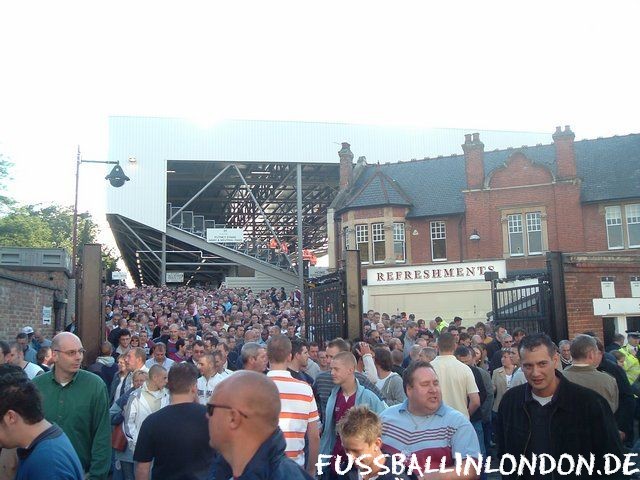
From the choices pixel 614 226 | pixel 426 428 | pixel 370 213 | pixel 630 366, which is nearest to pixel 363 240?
pixel 370 213

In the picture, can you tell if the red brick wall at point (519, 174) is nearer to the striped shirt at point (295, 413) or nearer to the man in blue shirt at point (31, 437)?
the striped shirt at point (295, 413)

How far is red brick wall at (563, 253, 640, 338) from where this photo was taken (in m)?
13.8

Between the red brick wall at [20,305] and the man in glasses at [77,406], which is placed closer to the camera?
the man in glasses at [77,406]

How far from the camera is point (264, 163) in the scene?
129 feet

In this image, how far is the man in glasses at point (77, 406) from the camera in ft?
18.2

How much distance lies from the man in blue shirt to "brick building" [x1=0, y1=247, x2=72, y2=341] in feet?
49.6

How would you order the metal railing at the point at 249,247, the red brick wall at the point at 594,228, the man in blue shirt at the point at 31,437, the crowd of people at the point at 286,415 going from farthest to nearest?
the metal railing at the point at 249,247
the red brick wall at the point at 594,228
the man in blue shirt at the point at 31,437
the crowd of people at the point at 286,415

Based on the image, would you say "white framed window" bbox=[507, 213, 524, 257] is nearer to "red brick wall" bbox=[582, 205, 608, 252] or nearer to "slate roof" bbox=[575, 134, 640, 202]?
"red brick wall" bbox=[582, 205, 608, 252]

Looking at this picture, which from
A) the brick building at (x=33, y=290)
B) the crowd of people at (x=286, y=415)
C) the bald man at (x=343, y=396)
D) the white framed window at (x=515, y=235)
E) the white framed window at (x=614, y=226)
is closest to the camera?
the crowd of people at (x=286, y=415)

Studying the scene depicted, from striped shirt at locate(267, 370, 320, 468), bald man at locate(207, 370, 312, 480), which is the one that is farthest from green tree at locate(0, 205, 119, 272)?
bald man at locate(207, 370, 312, 480)

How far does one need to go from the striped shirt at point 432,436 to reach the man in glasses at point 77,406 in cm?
247

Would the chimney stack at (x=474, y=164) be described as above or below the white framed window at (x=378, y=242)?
above

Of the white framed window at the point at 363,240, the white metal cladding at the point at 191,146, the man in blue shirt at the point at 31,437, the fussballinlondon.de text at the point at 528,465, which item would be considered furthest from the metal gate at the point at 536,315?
the white metal cladding at the point at 191,146

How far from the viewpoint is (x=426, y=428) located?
4.55 metres
